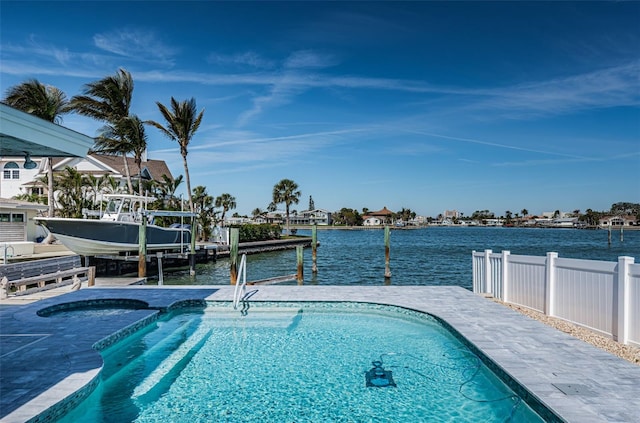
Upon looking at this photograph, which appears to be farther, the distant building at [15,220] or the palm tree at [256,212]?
the palm tree at [256,212]

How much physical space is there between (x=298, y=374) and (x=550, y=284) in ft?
17.1

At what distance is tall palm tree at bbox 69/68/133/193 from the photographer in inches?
1018

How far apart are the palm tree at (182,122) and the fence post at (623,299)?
2499 centimetres

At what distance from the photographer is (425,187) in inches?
2180

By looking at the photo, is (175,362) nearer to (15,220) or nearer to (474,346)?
(474,346)

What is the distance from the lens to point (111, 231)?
19828 mm

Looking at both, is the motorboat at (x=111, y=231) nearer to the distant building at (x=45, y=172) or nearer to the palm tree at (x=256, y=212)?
the distant building at (x=45, y=172)

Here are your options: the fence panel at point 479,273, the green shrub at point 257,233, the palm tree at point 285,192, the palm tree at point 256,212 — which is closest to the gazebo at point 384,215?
the palm tree at point 256,212

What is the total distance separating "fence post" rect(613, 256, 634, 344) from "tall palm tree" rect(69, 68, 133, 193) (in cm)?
2527

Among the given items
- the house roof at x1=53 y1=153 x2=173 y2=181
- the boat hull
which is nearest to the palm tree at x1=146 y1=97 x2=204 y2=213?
the boat hull

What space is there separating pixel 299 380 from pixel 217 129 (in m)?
25.3

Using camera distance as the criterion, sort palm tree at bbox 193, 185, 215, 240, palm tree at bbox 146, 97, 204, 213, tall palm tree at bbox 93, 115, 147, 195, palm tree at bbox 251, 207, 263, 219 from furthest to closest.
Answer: palm tree at bbox 251, 207, 263, 219, palm tree at bbox 193, 185, 215, 240, palm tree at bbox 146, 97, 204, 213, tall palm tree at bbox 93, 115, 147, 195

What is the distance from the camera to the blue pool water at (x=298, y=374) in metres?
5.08

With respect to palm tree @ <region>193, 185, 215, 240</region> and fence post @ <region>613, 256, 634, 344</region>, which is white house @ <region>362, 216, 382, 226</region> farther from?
fence post @ <region>613, 256, 634, 344</region>
